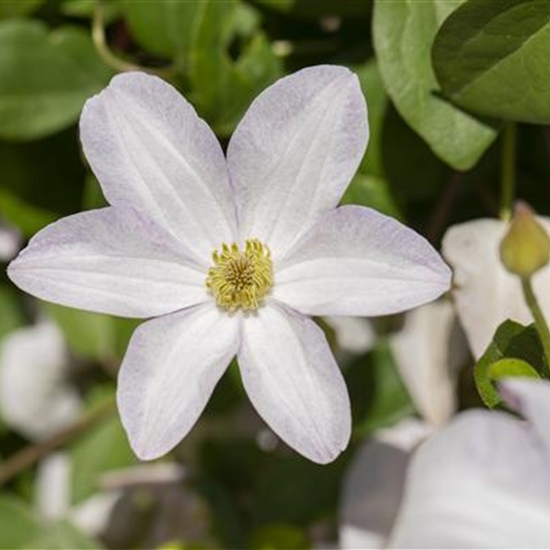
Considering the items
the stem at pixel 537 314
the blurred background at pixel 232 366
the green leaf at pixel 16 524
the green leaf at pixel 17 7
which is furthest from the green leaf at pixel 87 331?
the stem at pixel 537 314

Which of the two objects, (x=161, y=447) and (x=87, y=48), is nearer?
(x=161, y=447)

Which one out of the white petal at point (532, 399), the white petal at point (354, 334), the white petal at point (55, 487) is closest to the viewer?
the white petal at point (532, 399)

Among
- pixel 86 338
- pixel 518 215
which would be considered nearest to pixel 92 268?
pixel 518 215

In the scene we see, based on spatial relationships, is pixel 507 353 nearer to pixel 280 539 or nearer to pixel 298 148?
pixel 298 148

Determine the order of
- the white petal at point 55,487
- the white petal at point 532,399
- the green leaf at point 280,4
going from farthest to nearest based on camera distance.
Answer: the white petal at point 55,487, the green leaf at point 280,4, the white petal at point 532,399

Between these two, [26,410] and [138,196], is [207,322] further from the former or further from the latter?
[26,410]

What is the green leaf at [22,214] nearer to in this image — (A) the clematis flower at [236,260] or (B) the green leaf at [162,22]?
(B) the green leaf at [162,22]
